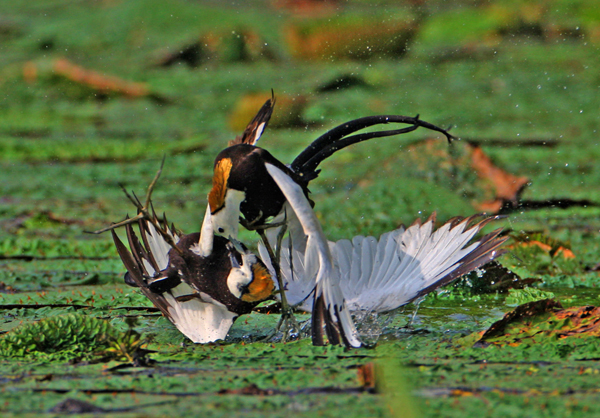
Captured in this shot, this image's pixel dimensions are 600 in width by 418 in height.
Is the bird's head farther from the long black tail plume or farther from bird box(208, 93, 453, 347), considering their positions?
the long black tail plume

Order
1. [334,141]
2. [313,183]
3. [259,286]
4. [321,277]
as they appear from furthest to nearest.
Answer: [313,183], [334,141], [259,286], [321,277]

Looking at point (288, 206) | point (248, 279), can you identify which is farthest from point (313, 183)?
point (248, 279)

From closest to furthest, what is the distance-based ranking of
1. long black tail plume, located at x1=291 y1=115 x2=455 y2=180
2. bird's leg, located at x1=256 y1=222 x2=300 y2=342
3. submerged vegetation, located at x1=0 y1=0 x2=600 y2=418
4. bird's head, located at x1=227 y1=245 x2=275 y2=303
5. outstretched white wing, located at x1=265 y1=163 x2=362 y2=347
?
submerged vegetation, located at x1=0 y1=0 x2=600 y2=418, outstretched white wing, located at x1=265 y1=163 x2=362 y2=347, bird's head, located at x1=227 y1=245 x2=275 y2=303, bird's leg, located at x1=256 y1=222 x2=300 y2=342, long black tail plume, located at x1=291 y1=115 x2=455 y2=180

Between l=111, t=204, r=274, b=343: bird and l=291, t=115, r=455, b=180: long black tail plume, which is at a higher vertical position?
l=291, t=115, r=455, b=180: long black tail plume

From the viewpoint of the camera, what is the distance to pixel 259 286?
2367mm

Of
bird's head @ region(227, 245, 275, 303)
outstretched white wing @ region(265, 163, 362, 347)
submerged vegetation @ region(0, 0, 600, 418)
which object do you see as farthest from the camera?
bird's head @ region(227, 245, 275, 303)

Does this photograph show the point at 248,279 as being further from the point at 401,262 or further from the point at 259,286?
the point at 401,262

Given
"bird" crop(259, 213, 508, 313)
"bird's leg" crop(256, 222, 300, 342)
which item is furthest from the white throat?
"bird" crop(259, 213, 508, 313)

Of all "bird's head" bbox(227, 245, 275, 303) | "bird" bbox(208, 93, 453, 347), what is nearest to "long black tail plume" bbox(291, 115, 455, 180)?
"bird" bbox(208, 93, 453, 347)

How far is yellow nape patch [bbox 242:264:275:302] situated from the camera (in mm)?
2357

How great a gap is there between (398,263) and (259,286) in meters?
0.54

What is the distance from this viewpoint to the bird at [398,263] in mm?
2488

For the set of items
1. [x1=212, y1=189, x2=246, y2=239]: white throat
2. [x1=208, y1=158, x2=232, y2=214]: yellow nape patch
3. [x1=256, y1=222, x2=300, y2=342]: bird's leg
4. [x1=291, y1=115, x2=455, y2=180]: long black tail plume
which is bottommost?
[x1=256, y1=222, x2=300, y2=342]: bird's leg

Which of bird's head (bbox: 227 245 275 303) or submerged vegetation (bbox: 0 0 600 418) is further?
bird's head (bbox: 227 245 275 303)
